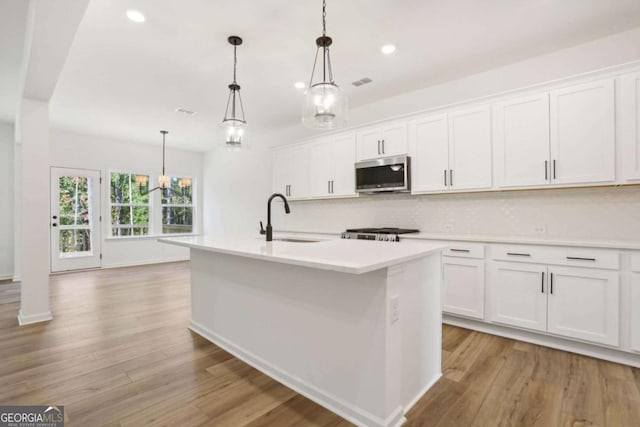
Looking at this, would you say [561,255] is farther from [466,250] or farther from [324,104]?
[324,104]

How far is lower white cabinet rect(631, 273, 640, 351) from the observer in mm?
2314

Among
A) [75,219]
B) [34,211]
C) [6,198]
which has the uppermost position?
[6,198]

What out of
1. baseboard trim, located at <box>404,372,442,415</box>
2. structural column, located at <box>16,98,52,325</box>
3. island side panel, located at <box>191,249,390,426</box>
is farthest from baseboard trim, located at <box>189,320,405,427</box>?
structural column, located at <box>16,98,52,325</box>

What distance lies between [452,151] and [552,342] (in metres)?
2.06

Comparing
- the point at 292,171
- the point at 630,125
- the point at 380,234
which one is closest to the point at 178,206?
the point at 292,171

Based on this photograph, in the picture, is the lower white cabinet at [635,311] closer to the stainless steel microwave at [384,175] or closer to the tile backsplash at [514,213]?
the tile backsplash at [514,213]

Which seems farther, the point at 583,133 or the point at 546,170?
the point at 546,170

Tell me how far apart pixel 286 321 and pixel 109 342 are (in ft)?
6.18

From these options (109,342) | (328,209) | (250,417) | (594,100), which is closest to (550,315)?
(594,100)

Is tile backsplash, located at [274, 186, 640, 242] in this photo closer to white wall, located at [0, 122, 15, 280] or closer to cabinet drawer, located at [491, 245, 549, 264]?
cabinet drawer, located at [491, 245, 549, 264]

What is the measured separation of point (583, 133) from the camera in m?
2.67

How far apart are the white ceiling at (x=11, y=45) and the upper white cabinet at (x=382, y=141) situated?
351 centimetres

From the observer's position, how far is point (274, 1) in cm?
229

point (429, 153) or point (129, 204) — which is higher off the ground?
point (429, 153)
